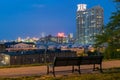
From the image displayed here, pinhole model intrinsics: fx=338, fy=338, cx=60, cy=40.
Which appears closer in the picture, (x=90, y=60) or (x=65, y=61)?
(x=65, y=61)

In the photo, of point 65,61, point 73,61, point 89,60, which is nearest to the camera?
point 65,61

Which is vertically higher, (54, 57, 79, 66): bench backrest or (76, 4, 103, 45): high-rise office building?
(76, 4, 103, 45): high-rise office building

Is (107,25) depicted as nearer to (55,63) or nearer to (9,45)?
(55,63)

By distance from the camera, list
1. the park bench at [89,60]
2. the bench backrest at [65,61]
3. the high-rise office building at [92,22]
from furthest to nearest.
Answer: the high-rise office building at [92,22] → the park bench at [89,60] → the bench backrest at [65,61]

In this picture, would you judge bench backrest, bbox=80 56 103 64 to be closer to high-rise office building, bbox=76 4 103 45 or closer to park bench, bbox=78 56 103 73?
park bench, bbox=78 56 103 73

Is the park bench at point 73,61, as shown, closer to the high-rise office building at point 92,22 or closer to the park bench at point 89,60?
the park bench at point 89,60

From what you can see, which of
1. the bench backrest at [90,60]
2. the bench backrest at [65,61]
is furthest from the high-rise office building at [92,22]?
the bench backrest at [65,61]

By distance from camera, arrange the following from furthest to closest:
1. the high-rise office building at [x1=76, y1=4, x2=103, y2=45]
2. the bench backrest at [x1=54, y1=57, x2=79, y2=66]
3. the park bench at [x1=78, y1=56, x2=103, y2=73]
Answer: the high-rise office building at [x1=76, y1=4, x2=103, y2=45] → the park bench at [x1=78, y1=56, x2=103, y2=73] → the bench backrest at [x1=54, y1=57, x2=79, y2=66]

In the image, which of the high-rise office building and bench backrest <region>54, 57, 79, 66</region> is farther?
the high-rise office building

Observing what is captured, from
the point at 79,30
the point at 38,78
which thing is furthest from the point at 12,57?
the point at 79,30

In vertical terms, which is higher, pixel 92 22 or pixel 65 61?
pixel 92 22

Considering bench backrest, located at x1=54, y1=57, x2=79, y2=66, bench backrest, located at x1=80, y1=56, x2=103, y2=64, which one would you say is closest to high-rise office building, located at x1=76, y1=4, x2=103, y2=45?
bench backrest, located at x1=80, y1=56, x2=103, y2=64

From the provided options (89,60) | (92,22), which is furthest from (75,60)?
(92,22)

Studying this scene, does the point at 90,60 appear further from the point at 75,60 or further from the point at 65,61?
the point at 65,61
